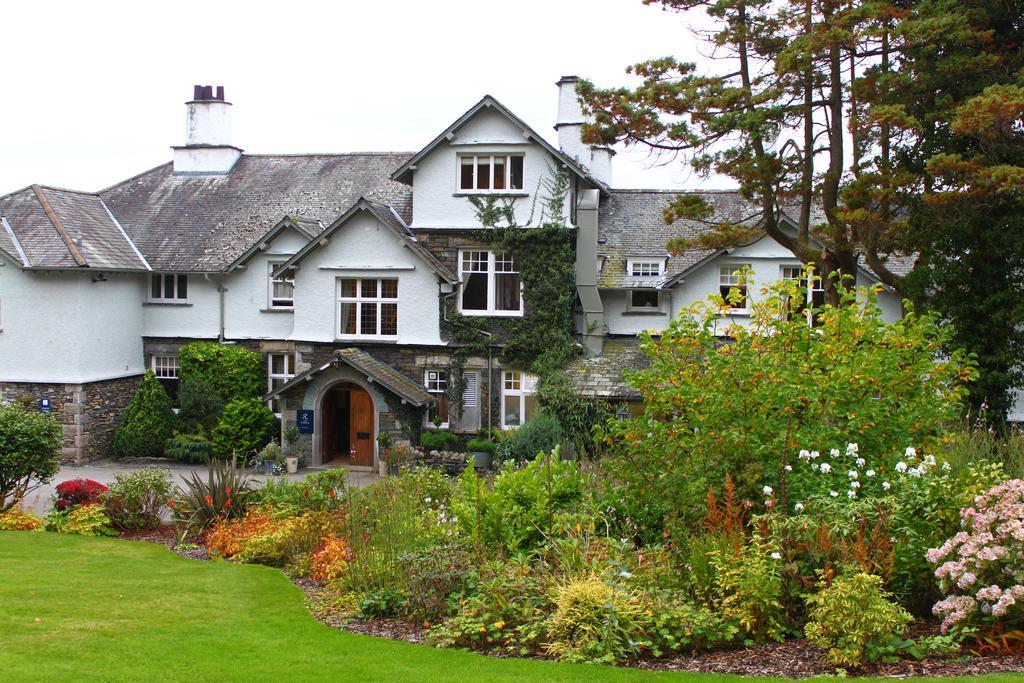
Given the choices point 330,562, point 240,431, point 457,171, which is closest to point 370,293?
point 457,171

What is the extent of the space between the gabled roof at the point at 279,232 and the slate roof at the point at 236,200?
0.45 meters

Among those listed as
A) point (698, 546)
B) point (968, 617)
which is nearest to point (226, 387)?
point (698, 546)

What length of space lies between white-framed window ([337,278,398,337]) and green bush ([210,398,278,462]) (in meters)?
3.50

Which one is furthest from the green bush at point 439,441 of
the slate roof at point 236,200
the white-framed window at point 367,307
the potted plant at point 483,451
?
the slate roof at point 236,200

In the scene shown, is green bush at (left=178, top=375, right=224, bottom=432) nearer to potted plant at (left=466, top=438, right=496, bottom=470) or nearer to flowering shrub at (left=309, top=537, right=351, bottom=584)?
potted plant at (left=466, top=438, right=496, bottom=470)

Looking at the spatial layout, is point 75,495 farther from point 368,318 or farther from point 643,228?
point 643,228

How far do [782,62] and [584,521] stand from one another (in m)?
13.5

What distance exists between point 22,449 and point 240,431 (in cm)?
988

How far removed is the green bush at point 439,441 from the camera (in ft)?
93.2

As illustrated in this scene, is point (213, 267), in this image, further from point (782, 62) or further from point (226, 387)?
point (782, 62)

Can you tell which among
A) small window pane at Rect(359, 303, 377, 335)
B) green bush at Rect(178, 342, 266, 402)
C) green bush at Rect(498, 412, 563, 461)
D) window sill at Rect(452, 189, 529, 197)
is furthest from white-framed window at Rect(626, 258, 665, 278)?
green bush at Rect(178, 342, 266, 402)

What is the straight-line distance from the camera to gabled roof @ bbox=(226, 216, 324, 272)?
1225 inches

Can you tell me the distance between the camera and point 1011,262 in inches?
949

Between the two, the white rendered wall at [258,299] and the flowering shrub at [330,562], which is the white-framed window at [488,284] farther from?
the flowering shrub at [330,562]
